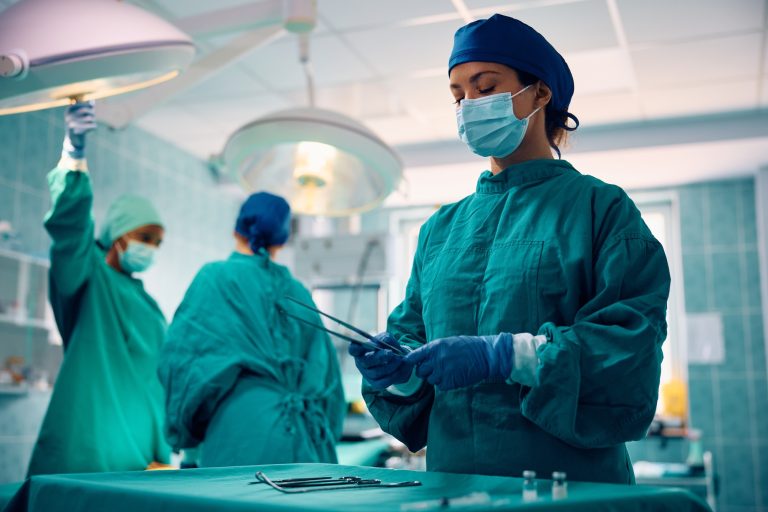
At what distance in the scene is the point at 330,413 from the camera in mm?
2209

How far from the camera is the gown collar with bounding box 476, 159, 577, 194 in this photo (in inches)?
52.1

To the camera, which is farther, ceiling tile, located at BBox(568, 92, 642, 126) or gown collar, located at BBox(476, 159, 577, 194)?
ceiling tile, located at BBox(568, 92, 642, 126)

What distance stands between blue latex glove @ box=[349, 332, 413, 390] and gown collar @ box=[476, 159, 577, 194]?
0.34m

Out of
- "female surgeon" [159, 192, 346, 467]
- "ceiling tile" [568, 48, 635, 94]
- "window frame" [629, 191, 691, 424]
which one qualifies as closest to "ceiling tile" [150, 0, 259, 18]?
"ceiling tile" [568, 48, 635, 94]

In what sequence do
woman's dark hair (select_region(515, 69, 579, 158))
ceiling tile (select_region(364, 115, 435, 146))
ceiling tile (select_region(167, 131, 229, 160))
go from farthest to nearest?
1. ceiling tile (select_region(167, 131, 229, 160))
2. ceiling tile (select_region(364, 115, 435, 146))
3. woman's dark hair (select_region(515, 69, 579, 158))

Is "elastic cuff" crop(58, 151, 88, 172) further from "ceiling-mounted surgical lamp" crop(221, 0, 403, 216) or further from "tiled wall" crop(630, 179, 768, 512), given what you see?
"tiled wall" crop(630, 179, 768, 512)

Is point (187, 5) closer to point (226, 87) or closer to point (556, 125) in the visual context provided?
point (226, 87)

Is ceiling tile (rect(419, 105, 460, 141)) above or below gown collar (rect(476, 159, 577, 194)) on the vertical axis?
above

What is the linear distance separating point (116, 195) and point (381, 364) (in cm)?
396

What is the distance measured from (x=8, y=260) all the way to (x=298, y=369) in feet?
7.18

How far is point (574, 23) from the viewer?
3752 millimetres

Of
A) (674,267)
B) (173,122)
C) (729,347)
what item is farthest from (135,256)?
(674,267)

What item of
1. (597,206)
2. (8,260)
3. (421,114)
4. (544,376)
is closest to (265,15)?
(597,206)

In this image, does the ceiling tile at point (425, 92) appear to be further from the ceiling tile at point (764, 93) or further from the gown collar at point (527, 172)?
the gown collar at point (527, 172)
